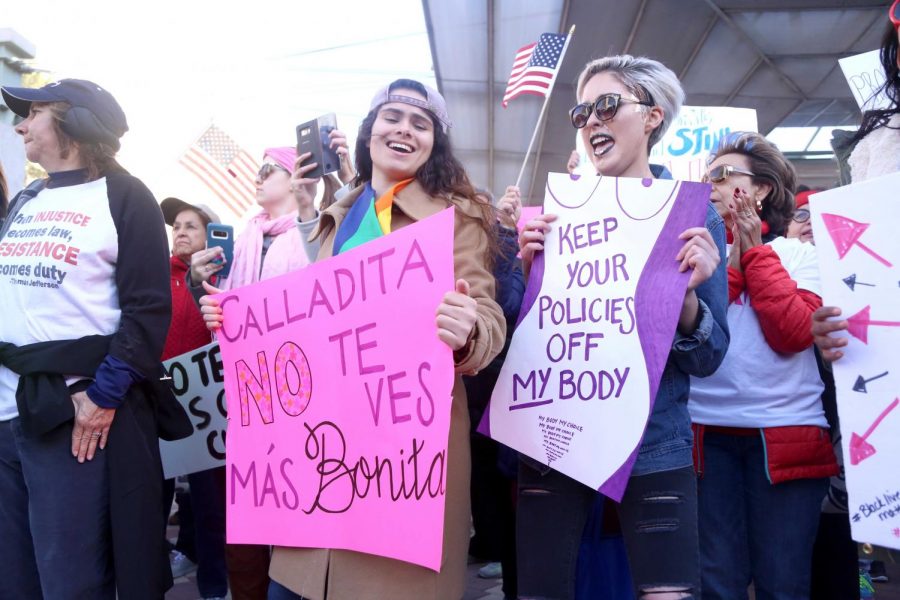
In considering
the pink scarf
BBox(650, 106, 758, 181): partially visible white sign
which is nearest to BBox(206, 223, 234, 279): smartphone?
the pink scarf

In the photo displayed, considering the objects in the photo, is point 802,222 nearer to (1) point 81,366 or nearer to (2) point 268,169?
(2) point 268,169

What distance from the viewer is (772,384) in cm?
258

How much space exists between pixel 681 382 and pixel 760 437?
2.20 feet

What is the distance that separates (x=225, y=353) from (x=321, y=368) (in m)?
0.42

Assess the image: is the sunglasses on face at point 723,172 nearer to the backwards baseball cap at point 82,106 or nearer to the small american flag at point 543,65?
the backwards baseball cap at point 82,106

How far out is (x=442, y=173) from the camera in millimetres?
2361

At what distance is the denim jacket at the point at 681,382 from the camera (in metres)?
1.93

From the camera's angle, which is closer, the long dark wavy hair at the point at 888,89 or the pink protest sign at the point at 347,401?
the pink protest sign at the point at 347,401

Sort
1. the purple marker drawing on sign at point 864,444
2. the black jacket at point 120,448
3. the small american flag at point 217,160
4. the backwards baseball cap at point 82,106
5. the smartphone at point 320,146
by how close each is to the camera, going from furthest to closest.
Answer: the small american flag at point 217,160 < the smartphone at point 320,146 < the backwards baseball cap at point 82,106 < the black jacket at point 120,448 < the purple marker drawing on sign at point 864,444

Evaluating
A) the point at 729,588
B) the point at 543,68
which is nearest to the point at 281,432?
the point at 729,588

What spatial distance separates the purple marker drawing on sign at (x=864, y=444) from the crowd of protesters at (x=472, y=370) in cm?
18

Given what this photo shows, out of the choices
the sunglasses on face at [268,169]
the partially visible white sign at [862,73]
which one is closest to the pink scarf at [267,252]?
the sunglasses on face at [268,169]

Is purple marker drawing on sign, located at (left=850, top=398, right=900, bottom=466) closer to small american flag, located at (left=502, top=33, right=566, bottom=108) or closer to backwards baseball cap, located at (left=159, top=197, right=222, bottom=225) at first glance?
backwards baseball cap, located at (left=159, top=197, right=222, bottom=225)

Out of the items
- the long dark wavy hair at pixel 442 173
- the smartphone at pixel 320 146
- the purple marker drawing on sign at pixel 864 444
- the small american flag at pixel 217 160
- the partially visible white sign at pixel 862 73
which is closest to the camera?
the purple marker drawing on sign at pixel 864 444
